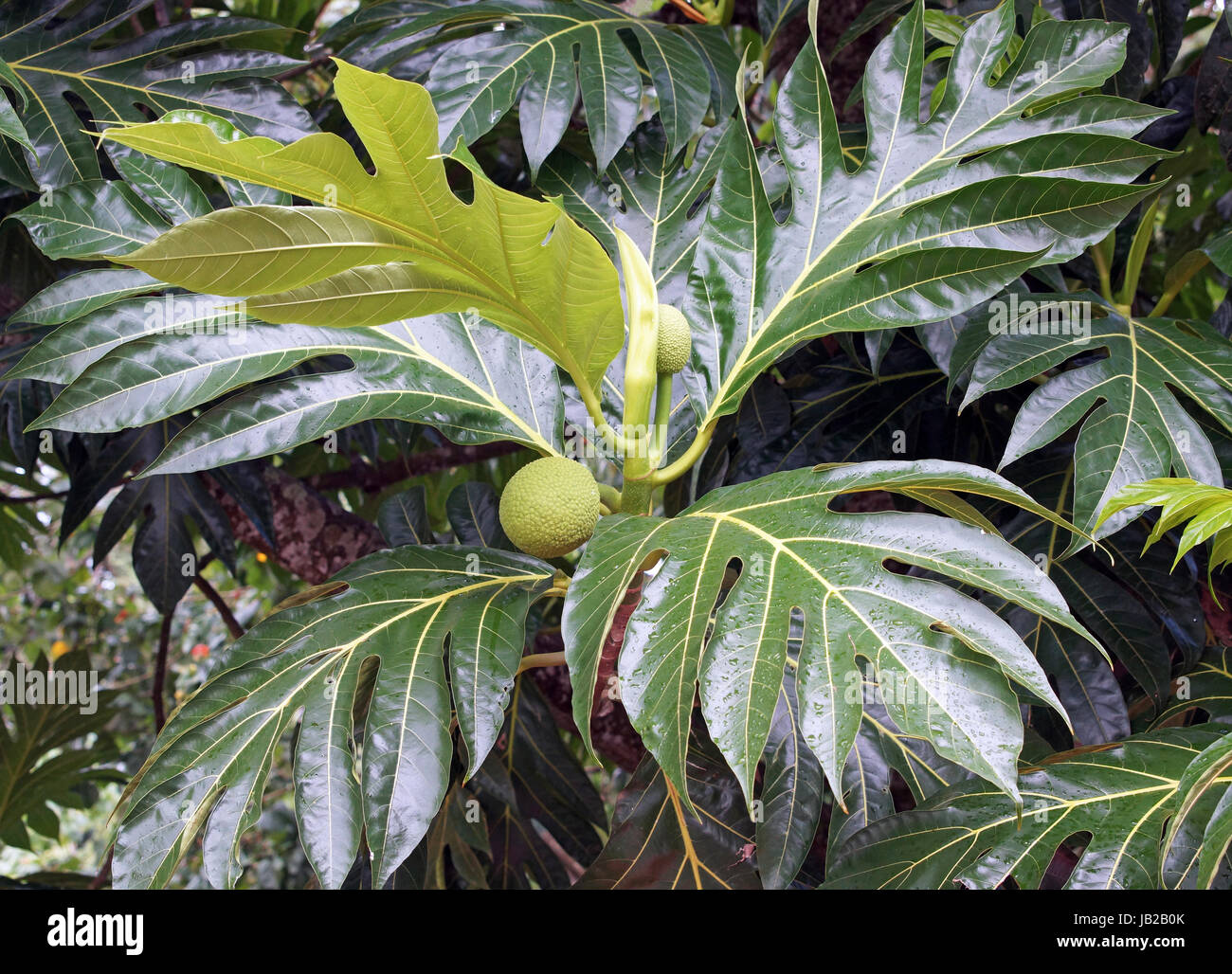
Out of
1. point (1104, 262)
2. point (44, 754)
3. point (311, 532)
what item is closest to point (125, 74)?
→ point (311, 532)

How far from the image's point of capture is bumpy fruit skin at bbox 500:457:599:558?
81 centimetres

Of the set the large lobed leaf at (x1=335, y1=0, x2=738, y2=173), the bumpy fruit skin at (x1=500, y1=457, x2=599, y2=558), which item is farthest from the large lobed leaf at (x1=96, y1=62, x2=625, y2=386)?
the large lobed leaf at (x1=335, y1=0, x2=738, y2=173)

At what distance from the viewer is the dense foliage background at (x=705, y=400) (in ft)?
2.76

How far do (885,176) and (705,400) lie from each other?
0.30 meters

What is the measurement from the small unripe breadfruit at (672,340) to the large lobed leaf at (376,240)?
0.22 ft

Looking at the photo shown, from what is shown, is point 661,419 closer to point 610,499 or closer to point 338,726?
point 610,499

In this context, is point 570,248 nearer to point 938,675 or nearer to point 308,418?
point 308,418

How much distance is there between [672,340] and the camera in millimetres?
894

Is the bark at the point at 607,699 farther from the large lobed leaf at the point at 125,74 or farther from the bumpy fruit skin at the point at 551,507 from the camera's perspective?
Answer: the large lobed leaf at the point at 125,74

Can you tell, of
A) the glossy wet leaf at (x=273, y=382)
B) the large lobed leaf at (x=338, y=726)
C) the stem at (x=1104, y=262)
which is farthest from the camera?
the stem at (x=1104, y=262)

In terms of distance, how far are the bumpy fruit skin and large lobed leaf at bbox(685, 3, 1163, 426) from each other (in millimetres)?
177

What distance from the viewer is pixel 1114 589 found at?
1130mm

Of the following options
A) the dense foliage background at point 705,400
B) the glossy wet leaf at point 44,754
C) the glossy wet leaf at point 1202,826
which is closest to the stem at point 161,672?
the dense foliage background at point 705,400
